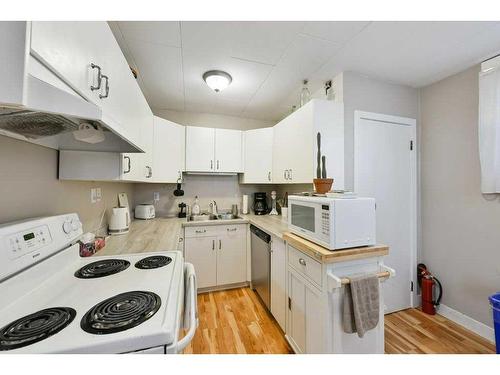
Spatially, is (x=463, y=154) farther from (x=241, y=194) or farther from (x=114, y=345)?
(x=114, y=345)

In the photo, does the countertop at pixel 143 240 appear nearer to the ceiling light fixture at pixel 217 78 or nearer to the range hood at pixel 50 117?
the range hood at pixel 50 117

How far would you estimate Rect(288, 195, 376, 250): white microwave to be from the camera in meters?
1.26

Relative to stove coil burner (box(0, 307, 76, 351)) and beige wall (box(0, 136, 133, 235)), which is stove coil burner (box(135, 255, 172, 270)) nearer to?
stove coil burner (box(0, 307, 76, 351))

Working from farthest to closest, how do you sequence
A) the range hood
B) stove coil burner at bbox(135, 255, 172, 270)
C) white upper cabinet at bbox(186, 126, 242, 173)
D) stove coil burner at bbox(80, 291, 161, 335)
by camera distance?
1. white upper cabinet at bbox(186, 126, 242, 173)
2. stove coil burner at bbox(135, 255, 172, 270)
3. stove coil burner at bbox(80, 291, 161, 335)
4. the range hood

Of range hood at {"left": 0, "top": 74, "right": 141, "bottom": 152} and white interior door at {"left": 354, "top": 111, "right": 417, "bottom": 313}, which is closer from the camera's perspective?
range hood at {"left": 0, "top": 74, "right": 141, "bottom": 152}

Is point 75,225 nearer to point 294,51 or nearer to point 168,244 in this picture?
point 168,244

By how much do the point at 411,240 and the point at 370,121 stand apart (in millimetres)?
1336

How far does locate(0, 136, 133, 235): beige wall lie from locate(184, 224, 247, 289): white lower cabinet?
47.1 inches

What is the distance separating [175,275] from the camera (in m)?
1.02

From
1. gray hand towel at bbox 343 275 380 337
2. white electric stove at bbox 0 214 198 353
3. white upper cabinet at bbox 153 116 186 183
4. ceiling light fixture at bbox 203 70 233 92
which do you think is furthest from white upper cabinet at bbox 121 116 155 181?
gray hand towel at bbox 343 275 380 337

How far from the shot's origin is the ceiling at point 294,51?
1.41 m

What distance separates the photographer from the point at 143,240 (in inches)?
65.2

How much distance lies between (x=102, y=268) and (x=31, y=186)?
526mm

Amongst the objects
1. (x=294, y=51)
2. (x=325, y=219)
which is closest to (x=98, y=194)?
(x=325, y=219)
